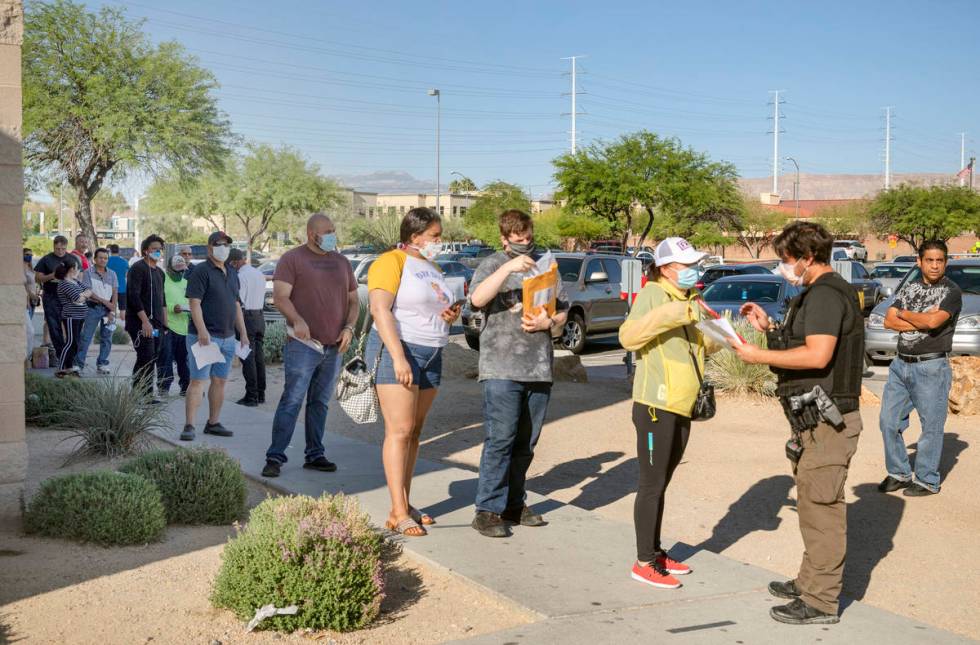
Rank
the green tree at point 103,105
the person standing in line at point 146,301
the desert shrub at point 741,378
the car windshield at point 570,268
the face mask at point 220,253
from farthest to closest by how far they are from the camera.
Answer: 1. the green tree at point 103,105
2. the car windshield at point 570,268
3. the desert shrub at point 741,378
4. the person standing in line at point 146,301
5. the face mask at point 220,253

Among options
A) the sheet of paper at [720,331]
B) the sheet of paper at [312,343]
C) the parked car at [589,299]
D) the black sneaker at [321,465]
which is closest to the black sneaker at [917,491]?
the sheet of paper at [720,331]

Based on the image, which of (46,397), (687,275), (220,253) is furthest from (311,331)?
(46,397)

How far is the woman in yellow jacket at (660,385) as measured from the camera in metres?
5.29

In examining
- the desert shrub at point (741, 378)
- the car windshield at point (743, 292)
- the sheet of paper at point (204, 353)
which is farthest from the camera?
the car windshield at point (743, 292)

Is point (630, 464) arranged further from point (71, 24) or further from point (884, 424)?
point (71, 24)

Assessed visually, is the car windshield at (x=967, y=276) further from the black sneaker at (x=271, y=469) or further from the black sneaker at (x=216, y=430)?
the black sneaker at (x=271, y=469)

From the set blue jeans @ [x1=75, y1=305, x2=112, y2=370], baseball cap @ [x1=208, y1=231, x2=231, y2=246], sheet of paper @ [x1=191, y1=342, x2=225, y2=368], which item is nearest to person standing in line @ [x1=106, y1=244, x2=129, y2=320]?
blue jeans @ [x1=75, y1=305, x2=112, y2=370]

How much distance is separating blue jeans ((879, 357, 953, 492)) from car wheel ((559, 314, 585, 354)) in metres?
11.6

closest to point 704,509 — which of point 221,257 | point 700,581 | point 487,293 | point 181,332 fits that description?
point 700,581

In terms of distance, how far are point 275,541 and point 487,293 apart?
1810 mm

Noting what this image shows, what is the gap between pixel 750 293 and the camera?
1780cm

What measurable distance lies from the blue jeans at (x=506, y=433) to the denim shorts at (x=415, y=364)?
1.09 ft

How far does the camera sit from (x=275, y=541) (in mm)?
4836

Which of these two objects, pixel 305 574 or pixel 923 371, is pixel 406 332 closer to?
pixel 305 574
